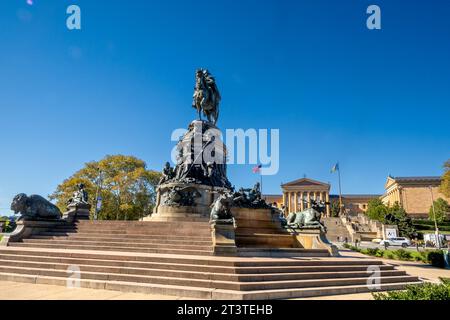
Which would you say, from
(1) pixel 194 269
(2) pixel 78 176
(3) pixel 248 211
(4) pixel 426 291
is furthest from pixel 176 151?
(2) pixel 78 176

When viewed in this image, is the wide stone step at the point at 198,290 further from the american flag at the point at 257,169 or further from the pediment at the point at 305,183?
the pediment at the point at 305,183

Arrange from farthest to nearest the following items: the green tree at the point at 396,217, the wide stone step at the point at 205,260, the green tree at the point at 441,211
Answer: the green tree at the point at 441,211 < the green tree at the point at 396,217 < the wide stone step at the point at 205,260

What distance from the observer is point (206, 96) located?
25.3 meters

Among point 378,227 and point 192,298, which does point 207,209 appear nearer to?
point 192,298

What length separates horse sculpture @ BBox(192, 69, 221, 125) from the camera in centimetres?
2516

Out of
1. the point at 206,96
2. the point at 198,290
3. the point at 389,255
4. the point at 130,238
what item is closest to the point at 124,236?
the point at 130,238

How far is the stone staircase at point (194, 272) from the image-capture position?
788 centimetres

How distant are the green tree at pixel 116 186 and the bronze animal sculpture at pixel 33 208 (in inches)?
1227

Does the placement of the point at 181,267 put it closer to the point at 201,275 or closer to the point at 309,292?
the point at 201,275

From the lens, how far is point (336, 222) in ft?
226

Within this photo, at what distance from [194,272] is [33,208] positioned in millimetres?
12612

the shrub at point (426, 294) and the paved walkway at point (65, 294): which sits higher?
the shrub at point (426, 294)

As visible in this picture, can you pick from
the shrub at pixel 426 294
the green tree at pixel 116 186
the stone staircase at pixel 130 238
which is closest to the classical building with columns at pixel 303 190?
the green tree at pixel 116 186

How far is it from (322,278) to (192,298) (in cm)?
447
